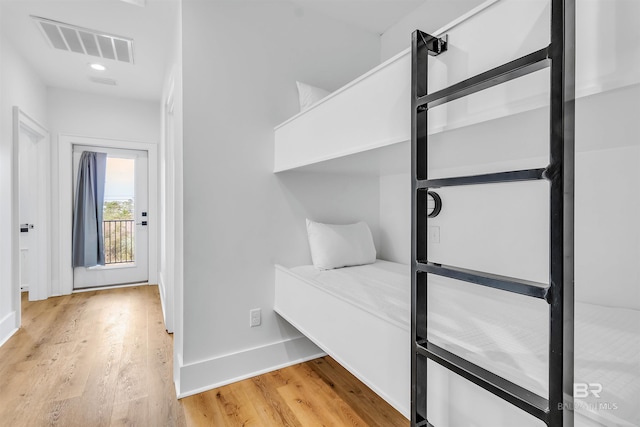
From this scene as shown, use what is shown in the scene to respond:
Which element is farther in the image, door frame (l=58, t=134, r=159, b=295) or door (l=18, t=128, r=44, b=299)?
door frame (l=58, t=134, r=159, b=295)

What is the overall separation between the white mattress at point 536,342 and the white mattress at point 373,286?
0.14 metres

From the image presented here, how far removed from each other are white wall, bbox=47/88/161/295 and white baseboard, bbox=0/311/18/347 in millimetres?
1300

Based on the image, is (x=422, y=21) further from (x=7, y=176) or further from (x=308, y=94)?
(x=7, y=176)

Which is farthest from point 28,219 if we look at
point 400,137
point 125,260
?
point 400,137

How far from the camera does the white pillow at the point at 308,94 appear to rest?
7.43 feet

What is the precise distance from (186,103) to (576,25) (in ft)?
6.40

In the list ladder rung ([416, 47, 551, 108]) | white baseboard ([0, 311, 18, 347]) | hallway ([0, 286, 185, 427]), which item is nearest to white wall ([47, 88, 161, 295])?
white baseboard ([0, 311, 18, 347])

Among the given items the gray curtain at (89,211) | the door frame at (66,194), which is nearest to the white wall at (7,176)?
the door frame at (66,194)

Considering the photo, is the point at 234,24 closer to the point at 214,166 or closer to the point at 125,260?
the point at 214,166

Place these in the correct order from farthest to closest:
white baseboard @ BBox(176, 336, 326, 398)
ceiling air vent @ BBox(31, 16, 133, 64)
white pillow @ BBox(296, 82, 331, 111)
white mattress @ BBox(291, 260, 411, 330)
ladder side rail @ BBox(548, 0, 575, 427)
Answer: ceiling air vent @ BBox(31, 16, 133, 64) < white pillow @ BBox(296, 82, 331, 111) < white baseboard @ BBox(176, 336, 326, 398) < white mattress @ BBox(291, 260, 411, 330) < ladder side rail @ BBox(548, 0, 575, 427)

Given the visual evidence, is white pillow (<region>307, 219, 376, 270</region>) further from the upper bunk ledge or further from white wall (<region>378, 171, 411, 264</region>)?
the upper bunk ledge

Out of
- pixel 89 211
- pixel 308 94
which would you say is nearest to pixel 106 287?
pixel 89 211

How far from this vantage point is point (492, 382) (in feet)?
2.58

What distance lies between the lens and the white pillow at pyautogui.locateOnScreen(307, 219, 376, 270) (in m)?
2.25
